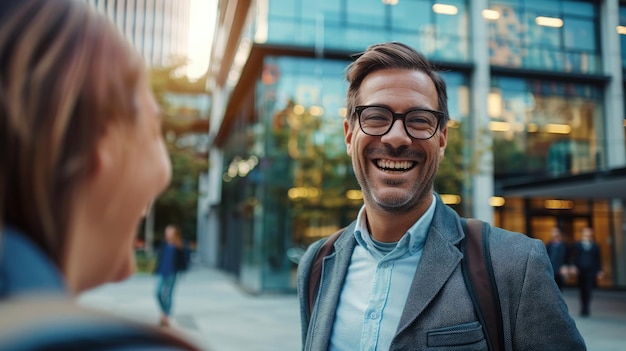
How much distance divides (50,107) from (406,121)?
4.75 ft

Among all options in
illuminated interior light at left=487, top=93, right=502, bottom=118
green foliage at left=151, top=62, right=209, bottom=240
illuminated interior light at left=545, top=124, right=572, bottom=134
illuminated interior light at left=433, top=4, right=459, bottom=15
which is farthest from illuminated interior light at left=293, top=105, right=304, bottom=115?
green foliage at left=151, top=62, right=209, bottom=240

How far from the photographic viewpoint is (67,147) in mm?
539

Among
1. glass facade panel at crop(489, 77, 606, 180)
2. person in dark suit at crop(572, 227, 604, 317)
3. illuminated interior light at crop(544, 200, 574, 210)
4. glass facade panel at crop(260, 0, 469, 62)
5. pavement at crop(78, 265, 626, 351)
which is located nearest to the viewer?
pavement at crop(78, 265, 626, 351)

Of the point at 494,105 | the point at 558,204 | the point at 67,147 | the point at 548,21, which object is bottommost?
the point at 558,204

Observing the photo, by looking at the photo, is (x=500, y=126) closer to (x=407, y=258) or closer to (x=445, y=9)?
(x=445, y=9)

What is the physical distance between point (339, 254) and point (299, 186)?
13.6 m

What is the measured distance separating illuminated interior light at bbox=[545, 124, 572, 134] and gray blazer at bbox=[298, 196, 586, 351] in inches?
745

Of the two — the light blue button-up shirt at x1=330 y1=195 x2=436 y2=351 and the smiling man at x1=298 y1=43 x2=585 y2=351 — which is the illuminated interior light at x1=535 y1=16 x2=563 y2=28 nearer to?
the smiling man at x1=298 y1=43 x2=585 y2=351

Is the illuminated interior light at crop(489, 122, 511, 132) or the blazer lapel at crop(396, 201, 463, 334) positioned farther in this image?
the illuminated interior light at crop(489, 122, 511, 132)

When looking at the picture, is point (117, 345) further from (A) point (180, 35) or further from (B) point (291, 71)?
(A) point (180, 35)

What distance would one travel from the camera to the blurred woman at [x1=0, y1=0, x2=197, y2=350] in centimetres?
50

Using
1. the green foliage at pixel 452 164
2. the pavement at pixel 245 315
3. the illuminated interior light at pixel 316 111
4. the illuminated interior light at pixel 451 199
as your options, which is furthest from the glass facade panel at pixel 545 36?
the pavement at pixel 245 315

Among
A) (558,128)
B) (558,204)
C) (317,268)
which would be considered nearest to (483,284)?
(317,268)

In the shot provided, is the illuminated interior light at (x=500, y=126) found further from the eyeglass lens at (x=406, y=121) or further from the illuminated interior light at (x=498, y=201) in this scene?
the eyeglass lens at (x=406, y=121)
